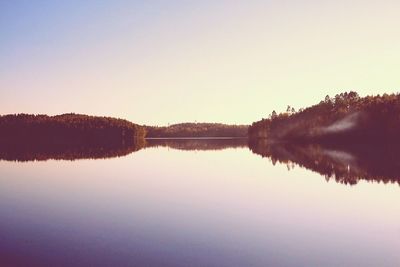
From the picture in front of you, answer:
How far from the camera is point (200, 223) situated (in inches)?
968

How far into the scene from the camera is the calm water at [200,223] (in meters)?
17.7

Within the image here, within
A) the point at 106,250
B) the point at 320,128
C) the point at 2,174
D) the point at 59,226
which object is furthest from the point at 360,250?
the point at 320,128

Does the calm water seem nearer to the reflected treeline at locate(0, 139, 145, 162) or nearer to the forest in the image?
the reflected treeline at locate(0, 139, 145, 162)

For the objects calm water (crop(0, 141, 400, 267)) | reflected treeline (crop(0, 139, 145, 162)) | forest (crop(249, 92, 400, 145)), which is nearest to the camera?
calm water (crop(0, 141, 400, 267))

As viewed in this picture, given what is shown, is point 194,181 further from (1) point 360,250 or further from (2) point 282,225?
(1) point 360,250

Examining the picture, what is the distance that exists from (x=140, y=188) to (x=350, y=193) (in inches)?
729

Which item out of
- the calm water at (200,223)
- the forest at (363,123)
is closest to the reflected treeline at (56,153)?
the calm water at (200,223)

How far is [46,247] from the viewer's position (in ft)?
62.7

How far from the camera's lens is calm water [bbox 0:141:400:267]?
58.0ft

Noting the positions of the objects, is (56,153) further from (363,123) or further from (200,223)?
(363,123)

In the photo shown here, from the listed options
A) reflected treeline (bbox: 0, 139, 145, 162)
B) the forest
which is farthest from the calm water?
the forest

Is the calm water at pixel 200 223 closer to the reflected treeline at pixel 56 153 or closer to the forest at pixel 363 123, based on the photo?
the reflected treeline at pixel 56 153

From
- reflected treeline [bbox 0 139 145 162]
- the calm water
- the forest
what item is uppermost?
the forest

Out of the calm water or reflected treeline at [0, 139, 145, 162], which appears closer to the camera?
the calm water
